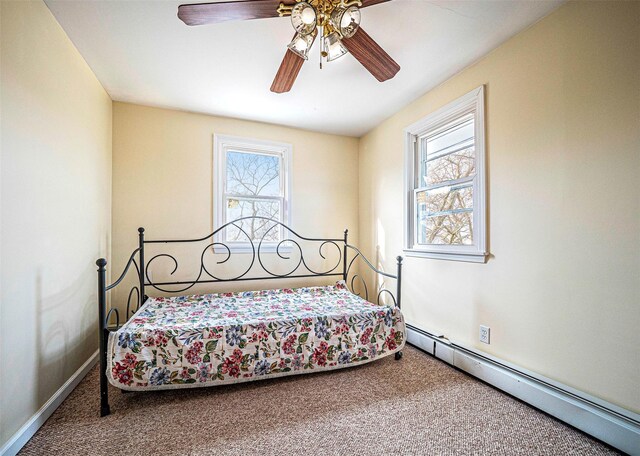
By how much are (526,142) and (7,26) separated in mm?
2672

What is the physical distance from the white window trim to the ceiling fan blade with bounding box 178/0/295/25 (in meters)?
1.62

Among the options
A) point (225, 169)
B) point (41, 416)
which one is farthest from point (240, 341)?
point (225, 169)

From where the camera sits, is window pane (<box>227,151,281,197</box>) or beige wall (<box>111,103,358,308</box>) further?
window pane (<box>227,151,281,197</box>)

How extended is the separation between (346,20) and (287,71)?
1.93 ft

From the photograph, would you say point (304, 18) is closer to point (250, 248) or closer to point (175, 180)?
point (175, 180)

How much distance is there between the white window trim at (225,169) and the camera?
3.00 metres

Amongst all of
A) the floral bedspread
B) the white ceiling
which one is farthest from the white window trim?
the floral bedspread

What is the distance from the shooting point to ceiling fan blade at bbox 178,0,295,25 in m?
1.35

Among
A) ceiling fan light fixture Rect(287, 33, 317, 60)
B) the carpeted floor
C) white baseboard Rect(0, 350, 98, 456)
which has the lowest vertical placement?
the carpeted floor

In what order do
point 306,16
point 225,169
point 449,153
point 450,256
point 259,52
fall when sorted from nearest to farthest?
point 306,16 → point 259,52 → point 450,256 → point 449,153 → point 225,169

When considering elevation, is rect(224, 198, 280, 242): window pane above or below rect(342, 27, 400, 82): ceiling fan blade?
below

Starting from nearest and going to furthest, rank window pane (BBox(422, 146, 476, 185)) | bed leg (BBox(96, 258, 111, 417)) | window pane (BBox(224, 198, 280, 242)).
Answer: bed leg (BBox(96, 258, 111, 417)) → window pane (BBox(422, 146, 476, 185)) → window pane (BBox(224, 198, 280, 242))

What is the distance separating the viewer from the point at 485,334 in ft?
6.67

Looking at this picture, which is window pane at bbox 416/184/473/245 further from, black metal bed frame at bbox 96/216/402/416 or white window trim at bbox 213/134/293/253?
white window trim at bbox 213/134/293/253
